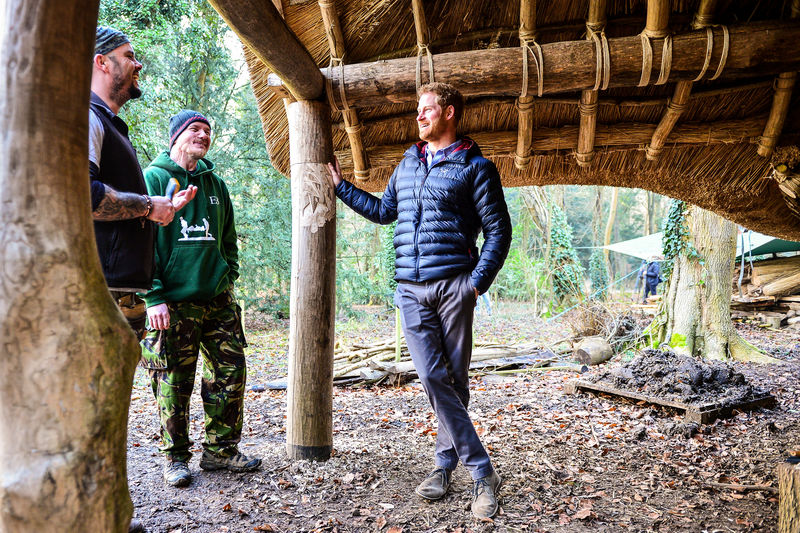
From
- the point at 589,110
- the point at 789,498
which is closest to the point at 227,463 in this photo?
the point at 789,498

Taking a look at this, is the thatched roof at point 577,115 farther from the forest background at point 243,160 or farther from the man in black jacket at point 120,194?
the forest background at point 243,160

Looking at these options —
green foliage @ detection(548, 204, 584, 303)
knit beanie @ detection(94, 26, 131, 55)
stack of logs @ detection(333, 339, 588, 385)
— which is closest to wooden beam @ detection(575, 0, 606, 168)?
knit beanie @ detection(94, 26, 131, 55)

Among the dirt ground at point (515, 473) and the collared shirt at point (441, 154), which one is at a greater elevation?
the collared shirt at point (441, 154)

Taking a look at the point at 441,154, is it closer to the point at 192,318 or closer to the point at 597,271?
the point at 192,318

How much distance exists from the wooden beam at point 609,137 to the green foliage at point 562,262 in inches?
336

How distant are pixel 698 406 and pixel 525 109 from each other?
2.95 meters

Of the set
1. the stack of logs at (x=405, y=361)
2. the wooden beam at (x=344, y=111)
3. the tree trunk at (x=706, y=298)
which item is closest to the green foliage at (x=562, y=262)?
the stack of logs at (x=405, y=361)

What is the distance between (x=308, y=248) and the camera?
3193 millimetres

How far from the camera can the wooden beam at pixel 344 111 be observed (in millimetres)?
3240

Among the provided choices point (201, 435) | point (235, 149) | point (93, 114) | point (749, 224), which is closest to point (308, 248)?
point (93, 114)

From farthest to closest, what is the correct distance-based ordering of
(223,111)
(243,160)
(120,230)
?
(243,160) < (223,111) < (120,230)

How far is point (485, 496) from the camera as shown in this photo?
2617 mm

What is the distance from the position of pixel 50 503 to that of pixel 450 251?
6.62 ft

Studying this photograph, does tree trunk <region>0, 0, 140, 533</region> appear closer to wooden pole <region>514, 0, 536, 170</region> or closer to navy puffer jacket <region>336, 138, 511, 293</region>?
navy puffer jacket <region>336, 138, 511, 293</region>
